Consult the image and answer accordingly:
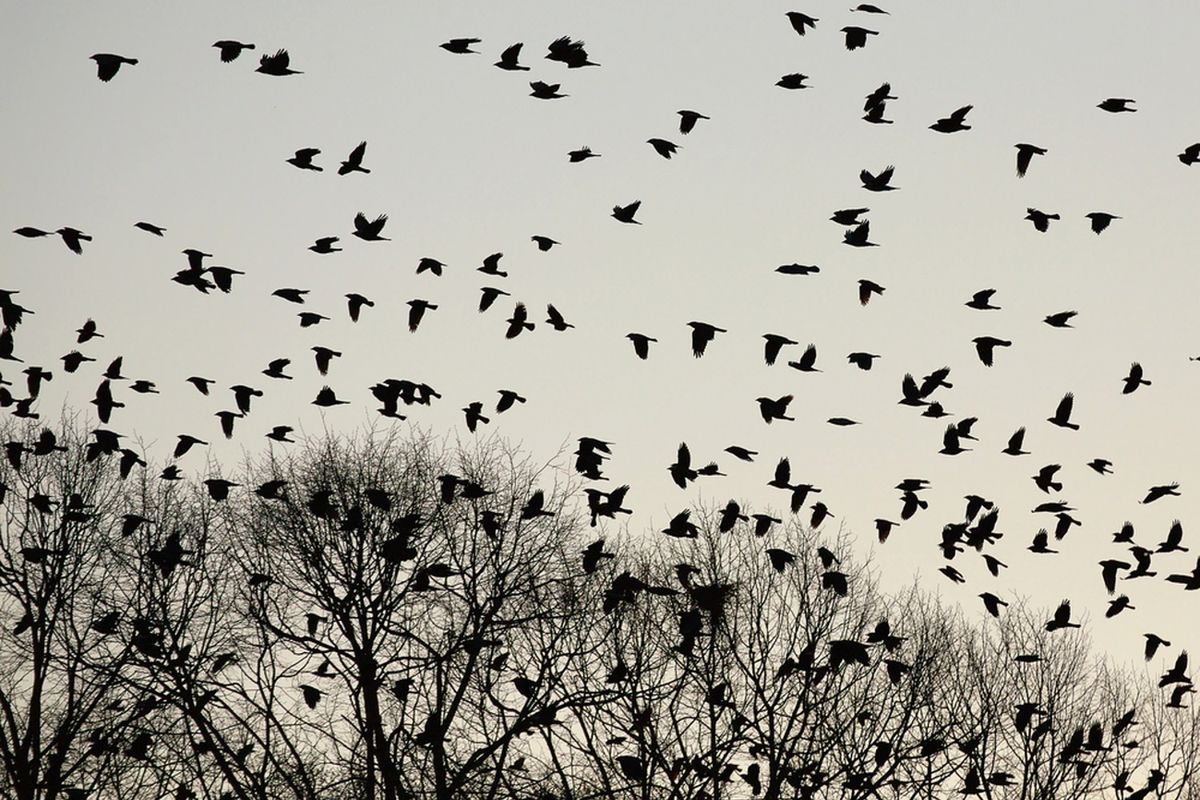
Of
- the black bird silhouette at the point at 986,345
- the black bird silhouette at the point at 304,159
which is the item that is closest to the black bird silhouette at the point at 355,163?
the black bird silhouette at the point at 304,159

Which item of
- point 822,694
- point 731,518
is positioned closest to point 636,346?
point 731,518

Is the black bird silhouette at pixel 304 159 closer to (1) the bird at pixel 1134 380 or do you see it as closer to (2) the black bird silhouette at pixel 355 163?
(2) the black bird silhouette at pixel 355 163

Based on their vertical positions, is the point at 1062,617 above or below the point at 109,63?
below

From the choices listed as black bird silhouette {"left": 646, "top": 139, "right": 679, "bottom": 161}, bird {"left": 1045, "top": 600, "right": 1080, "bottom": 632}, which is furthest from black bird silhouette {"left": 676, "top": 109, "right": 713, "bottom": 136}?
bird {"left": 1045, "top": 600, "right": 1080, "bottom": 632}

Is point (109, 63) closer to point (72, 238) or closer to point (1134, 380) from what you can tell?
point (72, 238)

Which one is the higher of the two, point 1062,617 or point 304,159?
point 304,159

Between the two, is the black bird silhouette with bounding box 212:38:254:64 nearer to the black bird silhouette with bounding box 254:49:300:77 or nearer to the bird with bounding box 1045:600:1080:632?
the black bird silhouette with bounding box 254:49:300:77

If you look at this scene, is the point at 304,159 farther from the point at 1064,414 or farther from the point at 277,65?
the point at 1064,414

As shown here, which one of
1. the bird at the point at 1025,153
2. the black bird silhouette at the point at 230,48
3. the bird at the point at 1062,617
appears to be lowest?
the bird at the point at 1062,617

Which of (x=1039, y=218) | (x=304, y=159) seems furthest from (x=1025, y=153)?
(x=304, y=159)

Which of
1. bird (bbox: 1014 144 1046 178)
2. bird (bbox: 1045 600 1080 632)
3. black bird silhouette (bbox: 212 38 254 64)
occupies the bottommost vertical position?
bird (bbox: 1045 600 1080 632)

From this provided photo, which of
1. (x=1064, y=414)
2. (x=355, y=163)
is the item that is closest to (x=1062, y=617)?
(x=1064, y=414)

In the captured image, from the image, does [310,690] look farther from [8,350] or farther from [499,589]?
[8,350]

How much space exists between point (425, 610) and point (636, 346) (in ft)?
22.9
